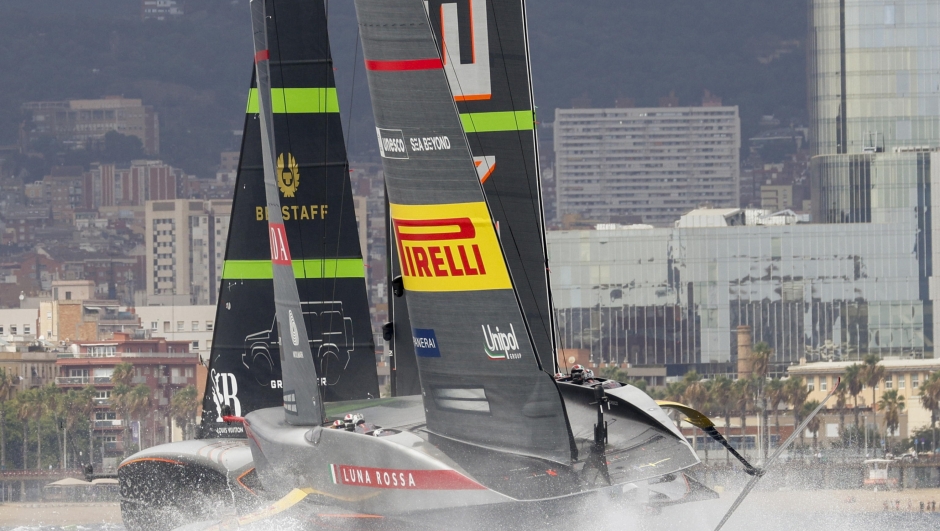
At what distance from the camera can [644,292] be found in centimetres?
6700

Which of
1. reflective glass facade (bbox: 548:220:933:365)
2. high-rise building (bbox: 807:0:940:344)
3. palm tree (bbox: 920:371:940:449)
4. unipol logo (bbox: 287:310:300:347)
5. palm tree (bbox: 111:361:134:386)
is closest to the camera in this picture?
unipol logo (bbox: 287:310:300:347)

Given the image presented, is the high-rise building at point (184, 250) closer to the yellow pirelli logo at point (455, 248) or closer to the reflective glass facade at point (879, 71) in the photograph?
the reflective glass facade at point (879, 71)

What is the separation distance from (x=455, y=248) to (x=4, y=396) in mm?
52756

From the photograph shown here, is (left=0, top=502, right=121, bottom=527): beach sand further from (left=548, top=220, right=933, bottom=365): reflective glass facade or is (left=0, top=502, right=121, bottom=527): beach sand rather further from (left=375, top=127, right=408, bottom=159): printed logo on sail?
(left=548, top=220, right=933, bottom=365): reflective glass facade

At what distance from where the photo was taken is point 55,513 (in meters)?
39.5

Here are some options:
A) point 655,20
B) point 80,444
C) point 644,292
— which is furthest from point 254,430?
point 655,20

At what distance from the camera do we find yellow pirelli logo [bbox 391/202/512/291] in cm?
870

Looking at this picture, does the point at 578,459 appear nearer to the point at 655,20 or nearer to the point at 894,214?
the point at 894,214

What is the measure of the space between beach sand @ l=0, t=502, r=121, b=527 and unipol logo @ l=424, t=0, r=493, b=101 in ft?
82.7

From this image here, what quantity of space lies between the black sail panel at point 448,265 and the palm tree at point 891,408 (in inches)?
1734

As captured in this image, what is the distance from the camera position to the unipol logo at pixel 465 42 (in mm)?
11172

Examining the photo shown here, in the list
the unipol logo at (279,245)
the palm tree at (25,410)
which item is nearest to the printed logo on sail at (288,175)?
the unipol logo at (279,245)

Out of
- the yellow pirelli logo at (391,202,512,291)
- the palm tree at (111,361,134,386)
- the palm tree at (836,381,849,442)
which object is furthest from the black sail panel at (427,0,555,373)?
the palm tree at (111,361,134,386)

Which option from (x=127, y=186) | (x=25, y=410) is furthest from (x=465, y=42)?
(x=127, y=186)
